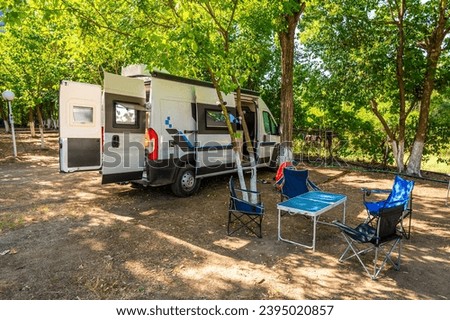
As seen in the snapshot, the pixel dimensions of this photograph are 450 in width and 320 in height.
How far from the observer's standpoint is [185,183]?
285 inches

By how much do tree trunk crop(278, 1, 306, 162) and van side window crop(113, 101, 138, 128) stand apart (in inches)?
176

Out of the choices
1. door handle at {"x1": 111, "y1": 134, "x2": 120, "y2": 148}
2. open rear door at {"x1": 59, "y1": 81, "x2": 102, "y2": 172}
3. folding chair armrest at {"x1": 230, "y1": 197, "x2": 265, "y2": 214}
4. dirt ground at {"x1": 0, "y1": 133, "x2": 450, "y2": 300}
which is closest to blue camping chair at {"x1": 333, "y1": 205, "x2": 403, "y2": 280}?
dirt ground at {"x1": 0, "y1": 133, "x2": 450, "y2": 300}

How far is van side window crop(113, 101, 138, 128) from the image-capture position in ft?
20.3

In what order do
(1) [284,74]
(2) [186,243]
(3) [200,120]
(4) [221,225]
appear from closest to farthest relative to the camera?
(2) [186,243] < (4) [221,225] < (3) [200,120] < (1) [284,74]

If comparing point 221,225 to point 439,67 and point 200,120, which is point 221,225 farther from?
point 439,67

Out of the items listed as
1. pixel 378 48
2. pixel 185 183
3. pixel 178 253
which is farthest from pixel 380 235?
pixel 378 48

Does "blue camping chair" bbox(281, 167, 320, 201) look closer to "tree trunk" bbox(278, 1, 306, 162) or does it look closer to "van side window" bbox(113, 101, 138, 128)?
"tree trunk" bbox(278, 1, 306, 162)

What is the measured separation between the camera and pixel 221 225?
555cm

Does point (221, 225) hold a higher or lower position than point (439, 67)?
lower

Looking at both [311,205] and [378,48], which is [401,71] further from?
[311,205]

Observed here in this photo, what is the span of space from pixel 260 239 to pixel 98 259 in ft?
8.07

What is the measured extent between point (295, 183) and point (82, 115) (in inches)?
187

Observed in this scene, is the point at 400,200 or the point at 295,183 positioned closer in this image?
the point at 400,200
